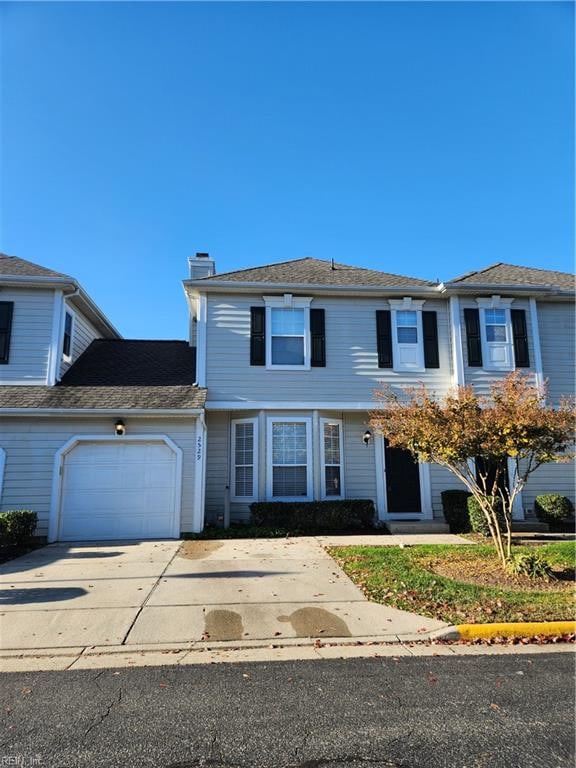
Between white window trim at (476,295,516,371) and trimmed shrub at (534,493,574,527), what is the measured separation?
11.5 feet

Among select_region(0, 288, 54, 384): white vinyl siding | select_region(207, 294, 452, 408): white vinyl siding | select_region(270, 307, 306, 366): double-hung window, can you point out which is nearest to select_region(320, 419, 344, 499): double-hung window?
select_region(207, 294, 452, 408): white vinyl siding

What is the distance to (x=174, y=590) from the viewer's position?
20.9ft

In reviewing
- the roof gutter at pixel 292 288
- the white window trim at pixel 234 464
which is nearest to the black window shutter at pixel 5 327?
the roof gutter at pixel 292 288

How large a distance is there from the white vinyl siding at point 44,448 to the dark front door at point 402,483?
5.26 metres

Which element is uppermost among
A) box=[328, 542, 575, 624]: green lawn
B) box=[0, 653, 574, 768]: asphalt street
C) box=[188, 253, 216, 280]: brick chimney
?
box=[188, 253, 216, 280]: brick chimney

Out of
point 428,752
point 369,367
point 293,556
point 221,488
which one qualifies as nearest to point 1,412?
point 221,488

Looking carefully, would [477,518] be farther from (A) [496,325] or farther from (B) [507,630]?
(B) [507,630]

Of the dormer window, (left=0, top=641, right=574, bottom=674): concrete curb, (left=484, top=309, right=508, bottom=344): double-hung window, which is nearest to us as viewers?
(left=0, top=641, right=574, bottom=674): concrete curb

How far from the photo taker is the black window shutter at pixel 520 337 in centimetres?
1266

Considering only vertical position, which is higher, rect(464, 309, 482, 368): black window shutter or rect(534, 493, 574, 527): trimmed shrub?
rect(464, 309, 482, 368): black window shutter

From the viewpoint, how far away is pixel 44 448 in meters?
10.3

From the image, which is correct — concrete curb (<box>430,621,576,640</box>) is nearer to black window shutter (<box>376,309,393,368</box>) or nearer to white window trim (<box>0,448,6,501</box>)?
black window shutter (<box>376,309,393,368</box>)

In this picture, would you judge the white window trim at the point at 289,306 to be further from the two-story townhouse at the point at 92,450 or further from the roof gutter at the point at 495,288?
the roof gutter at the point at 495,288

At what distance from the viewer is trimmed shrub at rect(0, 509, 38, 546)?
8.70 metres
